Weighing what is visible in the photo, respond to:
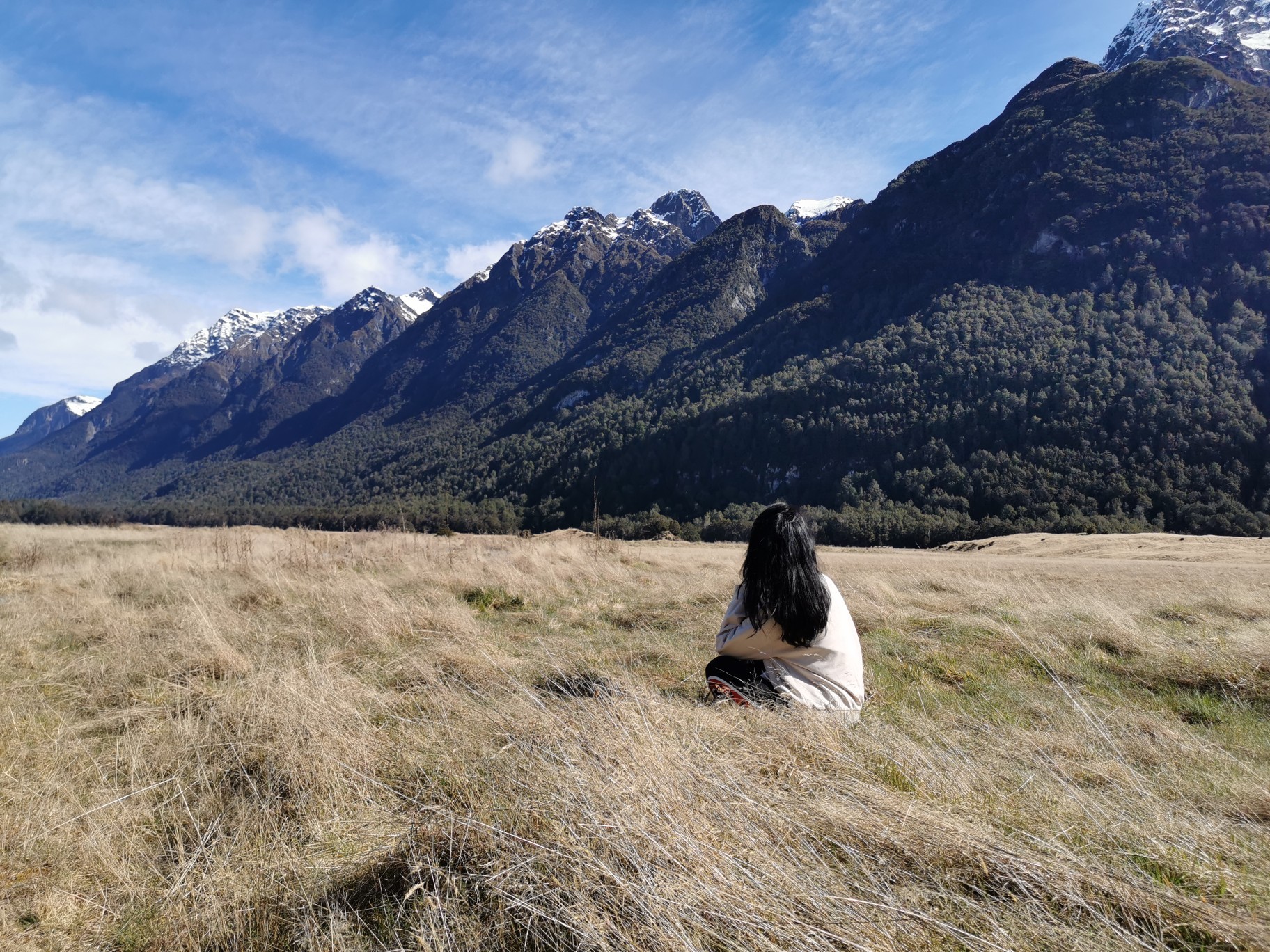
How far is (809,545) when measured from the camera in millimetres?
3605

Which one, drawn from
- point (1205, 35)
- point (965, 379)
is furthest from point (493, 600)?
point (1205, 35)

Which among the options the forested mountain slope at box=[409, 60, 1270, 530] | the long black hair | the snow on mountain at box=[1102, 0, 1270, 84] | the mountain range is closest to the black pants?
the long black hair

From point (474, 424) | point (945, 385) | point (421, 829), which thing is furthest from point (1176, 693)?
point (474, 424)

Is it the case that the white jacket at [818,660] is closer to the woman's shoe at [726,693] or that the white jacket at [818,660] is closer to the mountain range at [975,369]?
the woman's shoe at [726,693]

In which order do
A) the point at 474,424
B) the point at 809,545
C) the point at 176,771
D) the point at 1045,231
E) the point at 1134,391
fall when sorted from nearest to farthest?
the point at 176,771, the point at 809,545, the point at 1134,391, the point at 1045,231, the point at 474,424

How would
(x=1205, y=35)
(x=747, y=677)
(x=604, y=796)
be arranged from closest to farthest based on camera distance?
(x=604, y=796), (x=747, y=677), (x=1205, y=35)

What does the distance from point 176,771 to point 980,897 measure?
11.1 feet

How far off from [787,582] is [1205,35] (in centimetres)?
20280

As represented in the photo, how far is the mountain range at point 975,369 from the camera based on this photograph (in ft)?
173

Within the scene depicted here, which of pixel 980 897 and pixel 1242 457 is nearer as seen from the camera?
pixel 980 897

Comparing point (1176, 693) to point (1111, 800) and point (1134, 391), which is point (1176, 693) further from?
point (1134, 391)

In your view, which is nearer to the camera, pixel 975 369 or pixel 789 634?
pixel 789 634

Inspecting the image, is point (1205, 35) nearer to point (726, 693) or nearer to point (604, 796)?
point (726, 693)

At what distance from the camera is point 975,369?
7031 cm
